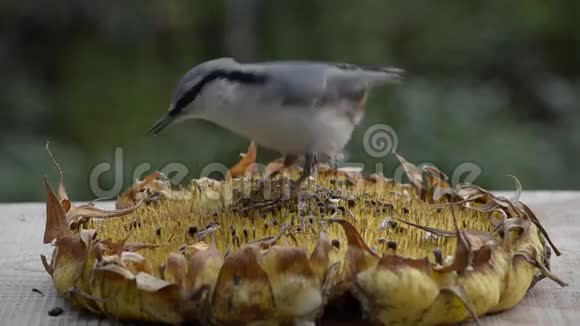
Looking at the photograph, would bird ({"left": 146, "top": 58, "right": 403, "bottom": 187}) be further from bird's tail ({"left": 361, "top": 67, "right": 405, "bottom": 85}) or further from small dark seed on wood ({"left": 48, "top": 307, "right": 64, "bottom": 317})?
small dark seed on wood ({"left": 48, "top": 307, "right": 64, "bottom": 317})

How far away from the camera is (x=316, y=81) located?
1.95 m

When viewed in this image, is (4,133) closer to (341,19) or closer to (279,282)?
(341,19)

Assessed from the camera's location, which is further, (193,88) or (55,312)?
(193,88)

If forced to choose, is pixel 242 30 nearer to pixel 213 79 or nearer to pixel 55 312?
pixel 213 79

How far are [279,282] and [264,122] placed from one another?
49 centimetres

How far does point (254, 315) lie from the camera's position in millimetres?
1576

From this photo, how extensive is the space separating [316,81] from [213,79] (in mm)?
223

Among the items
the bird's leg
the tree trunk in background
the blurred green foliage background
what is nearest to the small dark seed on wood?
the bird's leg

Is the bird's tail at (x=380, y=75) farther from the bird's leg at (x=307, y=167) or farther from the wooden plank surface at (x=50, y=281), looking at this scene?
the wooden plank surface at (x=50, y=281)

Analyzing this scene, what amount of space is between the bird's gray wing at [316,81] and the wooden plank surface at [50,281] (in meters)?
0.56

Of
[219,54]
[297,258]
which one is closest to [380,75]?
[297,258]

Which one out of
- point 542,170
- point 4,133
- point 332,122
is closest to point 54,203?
point 332,122

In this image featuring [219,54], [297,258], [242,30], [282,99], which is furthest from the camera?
[219,54]

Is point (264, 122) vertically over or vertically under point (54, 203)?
over
